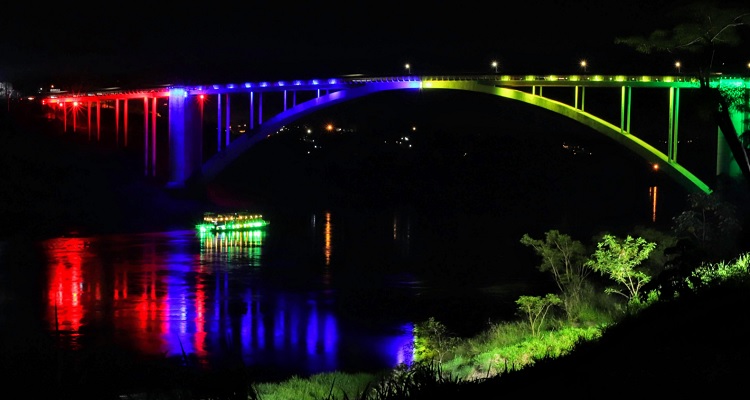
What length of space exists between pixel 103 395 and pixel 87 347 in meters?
7.65

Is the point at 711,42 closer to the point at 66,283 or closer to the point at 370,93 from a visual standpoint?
the point at 66,283

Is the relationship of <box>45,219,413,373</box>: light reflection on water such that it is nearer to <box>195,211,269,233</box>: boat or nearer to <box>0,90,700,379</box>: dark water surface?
<box>0,90,700,379</box>: dark water surface

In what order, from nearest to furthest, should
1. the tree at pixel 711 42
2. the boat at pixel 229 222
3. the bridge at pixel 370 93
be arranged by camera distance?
the tree at pixel 711 42
the bridge at pixel 370 93
the boat at pixel 229 222

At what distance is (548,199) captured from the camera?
65.2m

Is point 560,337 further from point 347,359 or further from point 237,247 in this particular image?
point 237,247

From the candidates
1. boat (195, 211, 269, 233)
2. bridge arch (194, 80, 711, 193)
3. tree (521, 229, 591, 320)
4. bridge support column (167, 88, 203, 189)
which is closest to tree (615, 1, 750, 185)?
tree (521, 229, 591, 320)

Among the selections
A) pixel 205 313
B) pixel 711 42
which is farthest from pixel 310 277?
pixel 711 42

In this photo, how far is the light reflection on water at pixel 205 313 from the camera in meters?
17.6

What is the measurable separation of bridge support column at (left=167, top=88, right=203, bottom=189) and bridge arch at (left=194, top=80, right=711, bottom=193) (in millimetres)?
985

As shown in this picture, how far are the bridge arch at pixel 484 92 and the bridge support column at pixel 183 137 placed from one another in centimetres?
99

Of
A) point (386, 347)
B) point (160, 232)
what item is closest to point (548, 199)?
point (160, 232)

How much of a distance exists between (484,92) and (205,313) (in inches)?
777

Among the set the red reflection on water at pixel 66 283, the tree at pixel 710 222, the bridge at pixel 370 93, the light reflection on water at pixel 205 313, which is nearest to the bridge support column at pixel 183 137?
the bridge at pixel 370 93

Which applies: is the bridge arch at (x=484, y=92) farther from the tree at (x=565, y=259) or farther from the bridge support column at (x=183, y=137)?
the tree at (x=565, y=259)
